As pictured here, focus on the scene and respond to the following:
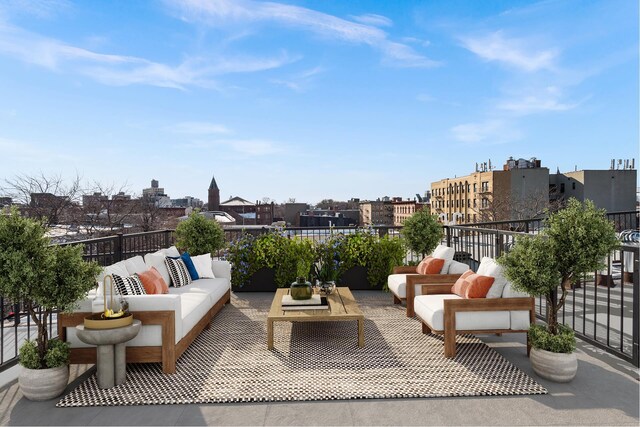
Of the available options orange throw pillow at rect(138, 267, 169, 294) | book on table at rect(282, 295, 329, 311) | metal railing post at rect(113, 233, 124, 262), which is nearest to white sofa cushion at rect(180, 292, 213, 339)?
orange throw pillow at rect(138, 267, 169, 294)

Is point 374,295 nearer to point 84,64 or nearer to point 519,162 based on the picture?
point 84,64

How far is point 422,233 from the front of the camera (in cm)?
638

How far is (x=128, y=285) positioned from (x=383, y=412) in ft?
8.31

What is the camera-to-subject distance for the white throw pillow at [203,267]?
5648mm

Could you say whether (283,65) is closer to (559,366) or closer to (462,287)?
(462,287)

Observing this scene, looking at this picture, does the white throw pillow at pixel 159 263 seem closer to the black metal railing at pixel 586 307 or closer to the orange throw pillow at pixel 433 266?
the black metal railing at pixel 586 307

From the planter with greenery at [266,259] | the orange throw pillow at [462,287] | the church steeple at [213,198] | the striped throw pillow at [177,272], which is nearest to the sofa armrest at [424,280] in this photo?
the orange throw pillow at [462,287]

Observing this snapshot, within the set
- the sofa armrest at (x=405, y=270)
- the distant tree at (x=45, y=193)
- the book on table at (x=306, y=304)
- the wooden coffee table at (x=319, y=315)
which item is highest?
the distant tree at (x=45, y=193)

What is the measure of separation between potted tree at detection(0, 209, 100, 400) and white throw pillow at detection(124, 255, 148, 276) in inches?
46.1

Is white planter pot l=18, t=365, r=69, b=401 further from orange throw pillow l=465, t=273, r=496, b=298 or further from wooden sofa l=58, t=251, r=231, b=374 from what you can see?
orange throw pillow l=465, t=273, r=496, b=298

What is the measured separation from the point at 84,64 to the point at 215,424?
10.1m

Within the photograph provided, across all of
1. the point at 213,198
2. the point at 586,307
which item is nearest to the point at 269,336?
the point at 586,307

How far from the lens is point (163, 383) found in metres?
3.08

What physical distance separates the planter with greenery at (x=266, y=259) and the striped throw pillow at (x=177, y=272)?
1469 mm
